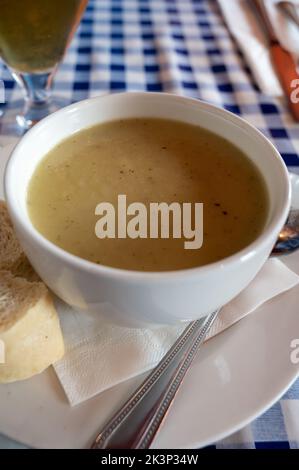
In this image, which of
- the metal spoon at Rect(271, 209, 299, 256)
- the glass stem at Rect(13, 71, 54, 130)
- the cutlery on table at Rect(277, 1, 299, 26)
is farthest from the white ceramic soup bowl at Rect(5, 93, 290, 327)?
the cutlery on table at Rect(277, 1, 299, 26)

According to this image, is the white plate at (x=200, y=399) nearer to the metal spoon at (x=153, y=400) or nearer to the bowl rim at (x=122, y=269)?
the metal spoon at (x=153, y=400)

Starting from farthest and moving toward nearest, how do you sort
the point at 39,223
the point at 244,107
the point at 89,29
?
the point at 89,29 → the point at 244,107 → the point at 39,223

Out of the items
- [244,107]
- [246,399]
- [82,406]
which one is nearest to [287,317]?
[246,399]

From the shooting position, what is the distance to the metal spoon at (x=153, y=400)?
0.64 meters

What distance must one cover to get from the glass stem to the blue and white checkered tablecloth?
74 millimetres

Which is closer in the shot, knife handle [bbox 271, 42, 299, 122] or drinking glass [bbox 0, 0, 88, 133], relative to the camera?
drinking glass [bbox 0, 0, 88, 133]

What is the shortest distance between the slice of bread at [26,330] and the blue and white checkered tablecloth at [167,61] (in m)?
0.78

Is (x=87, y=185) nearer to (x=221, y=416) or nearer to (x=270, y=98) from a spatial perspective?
(x=221, y=416)

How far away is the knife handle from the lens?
4.73 feet

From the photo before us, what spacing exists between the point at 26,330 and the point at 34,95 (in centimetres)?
91

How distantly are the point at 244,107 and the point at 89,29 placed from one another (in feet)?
2.25

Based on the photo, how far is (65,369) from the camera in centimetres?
74

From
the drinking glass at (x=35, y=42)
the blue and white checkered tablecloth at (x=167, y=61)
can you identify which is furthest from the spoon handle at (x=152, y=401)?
the drinking glass at (x=35, y=42)

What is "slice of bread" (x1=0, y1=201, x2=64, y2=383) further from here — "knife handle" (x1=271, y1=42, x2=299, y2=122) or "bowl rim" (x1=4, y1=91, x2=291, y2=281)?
"knife handle" (x1=271, y1=42, x2=299, y2=122)
